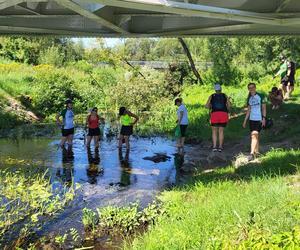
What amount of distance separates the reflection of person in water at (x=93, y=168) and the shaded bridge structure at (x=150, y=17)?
12.3ft

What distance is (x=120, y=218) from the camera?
7910mm

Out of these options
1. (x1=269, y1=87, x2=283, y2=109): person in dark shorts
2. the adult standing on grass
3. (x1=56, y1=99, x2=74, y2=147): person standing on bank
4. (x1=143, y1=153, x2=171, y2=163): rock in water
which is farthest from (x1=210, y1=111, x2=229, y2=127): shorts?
(x1=269, y1=87, x2=283, y2=109): person in dark shorts

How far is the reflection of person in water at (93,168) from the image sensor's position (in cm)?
1148

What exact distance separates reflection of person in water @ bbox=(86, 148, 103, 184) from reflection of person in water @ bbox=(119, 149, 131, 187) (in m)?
0.66

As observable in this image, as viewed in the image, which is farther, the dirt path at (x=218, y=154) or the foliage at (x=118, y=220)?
the dirt path at (x=218, y=154)

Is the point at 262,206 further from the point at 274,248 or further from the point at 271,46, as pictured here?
the point at 271,46

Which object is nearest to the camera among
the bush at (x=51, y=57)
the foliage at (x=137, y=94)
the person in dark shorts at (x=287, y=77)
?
the person in dark shorts at (x=287, y=77)

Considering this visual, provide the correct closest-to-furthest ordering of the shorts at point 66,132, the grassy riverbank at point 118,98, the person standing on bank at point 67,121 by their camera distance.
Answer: the person standing on bank at point 67,121 → the shorts at point 66,132 → the grassy riverbank at point 118,98

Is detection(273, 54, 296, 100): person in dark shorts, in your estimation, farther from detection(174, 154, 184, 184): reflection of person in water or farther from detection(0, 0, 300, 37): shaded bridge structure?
detection(174, 154, 184, 184): reflection of person in water

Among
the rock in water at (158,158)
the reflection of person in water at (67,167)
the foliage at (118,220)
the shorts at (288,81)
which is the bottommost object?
the rock in water at (158,158)

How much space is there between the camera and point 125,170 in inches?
487

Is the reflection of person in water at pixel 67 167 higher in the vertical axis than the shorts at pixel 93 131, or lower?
lower

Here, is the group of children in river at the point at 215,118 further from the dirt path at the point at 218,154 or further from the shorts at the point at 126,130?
the dirt path at the point at 218,154

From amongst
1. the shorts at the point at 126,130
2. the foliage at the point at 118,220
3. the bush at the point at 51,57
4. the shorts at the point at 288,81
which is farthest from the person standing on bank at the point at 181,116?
the bush at the point at 51,57
